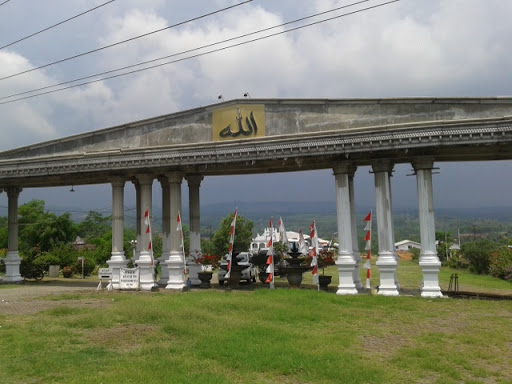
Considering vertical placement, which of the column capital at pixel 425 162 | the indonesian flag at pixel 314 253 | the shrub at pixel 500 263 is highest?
the column capital at pixel 425 162

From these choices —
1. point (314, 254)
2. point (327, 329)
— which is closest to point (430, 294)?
point (314, 254)

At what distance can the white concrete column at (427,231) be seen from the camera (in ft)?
53.8

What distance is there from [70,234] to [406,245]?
90674 millimetres

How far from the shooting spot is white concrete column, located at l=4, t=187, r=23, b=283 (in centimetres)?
2611

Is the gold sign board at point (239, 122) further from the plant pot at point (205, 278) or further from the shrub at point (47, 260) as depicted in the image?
the shrub at point (47, 260)

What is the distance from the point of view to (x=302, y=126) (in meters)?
18.5

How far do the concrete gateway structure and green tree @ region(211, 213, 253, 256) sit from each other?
28293 millimetres

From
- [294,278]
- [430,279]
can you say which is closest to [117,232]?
[294,278]

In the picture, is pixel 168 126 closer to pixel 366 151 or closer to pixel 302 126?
pixel 302 126

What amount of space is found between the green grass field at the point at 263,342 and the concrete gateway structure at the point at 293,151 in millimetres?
3808

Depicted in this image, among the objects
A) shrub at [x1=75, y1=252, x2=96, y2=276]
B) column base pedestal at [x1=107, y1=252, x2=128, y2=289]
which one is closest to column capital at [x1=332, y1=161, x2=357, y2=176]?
column base pedestal at [x1=107, y1=252, x2=128, y2=289]

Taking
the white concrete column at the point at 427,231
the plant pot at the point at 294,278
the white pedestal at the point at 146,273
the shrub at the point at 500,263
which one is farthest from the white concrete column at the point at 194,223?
the shrub at the point at 500,263

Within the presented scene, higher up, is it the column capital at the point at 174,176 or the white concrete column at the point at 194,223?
the column capital at the point at 174,176

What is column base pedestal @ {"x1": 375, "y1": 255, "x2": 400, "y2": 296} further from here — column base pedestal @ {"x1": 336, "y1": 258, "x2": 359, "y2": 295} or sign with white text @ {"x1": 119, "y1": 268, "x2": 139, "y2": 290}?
sign with white text @ {"x1": 119, "y1": 268, "x2": 139, "y2": 290}
